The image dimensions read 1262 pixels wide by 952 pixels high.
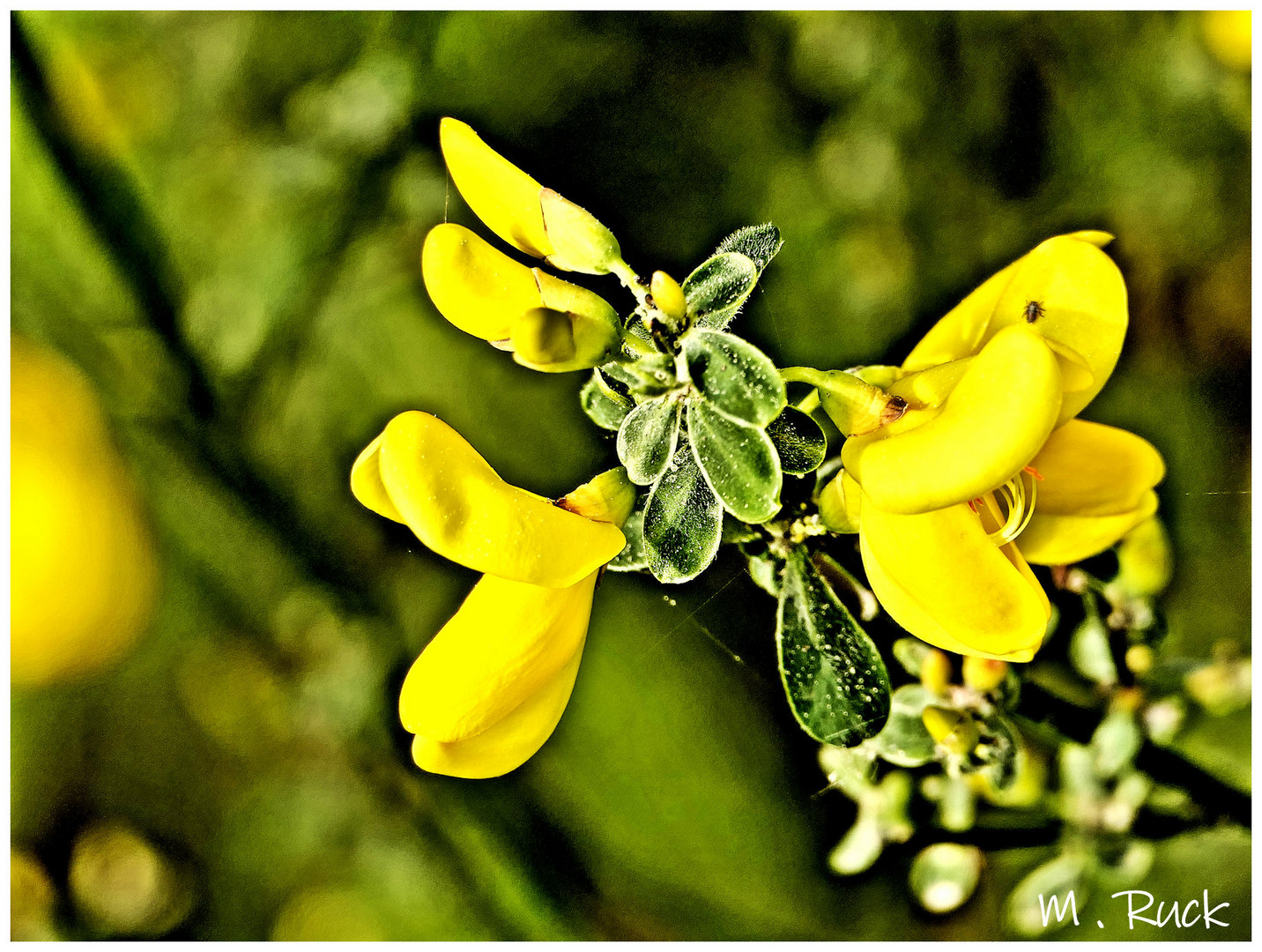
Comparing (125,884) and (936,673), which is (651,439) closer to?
(936,673)

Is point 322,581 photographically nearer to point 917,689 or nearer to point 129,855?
point 129,855

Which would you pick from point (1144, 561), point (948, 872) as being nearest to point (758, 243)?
point (1144, 561)

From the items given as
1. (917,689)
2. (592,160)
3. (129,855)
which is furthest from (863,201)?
(129,855)

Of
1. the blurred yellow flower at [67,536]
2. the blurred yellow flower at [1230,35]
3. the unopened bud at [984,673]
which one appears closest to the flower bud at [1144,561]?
the unopened bud at [984,673]

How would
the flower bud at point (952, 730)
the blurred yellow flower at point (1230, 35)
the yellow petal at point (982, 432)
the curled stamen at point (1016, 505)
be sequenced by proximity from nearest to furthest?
the yellow petal at point (982, 432)
the curled stamen at point (1016, 505)
the flower bud at point (952, 730)
the blurred yellow flower at point (1230, 35)

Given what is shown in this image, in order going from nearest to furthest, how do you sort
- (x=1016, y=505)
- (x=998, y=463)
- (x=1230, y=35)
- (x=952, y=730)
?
(x=998, y=463) → (x=1016, y=505) → (x=952, y=730) → (x=1230, y=35)

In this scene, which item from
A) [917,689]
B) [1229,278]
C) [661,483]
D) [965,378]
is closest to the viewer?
[965,378]

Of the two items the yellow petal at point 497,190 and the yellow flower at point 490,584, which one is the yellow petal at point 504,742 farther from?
the yellow petal at point 497,190
